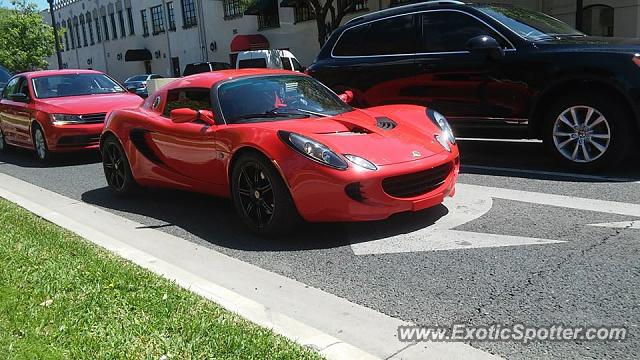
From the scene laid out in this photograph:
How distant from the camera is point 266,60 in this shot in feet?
67.3

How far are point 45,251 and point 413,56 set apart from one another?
195 inches

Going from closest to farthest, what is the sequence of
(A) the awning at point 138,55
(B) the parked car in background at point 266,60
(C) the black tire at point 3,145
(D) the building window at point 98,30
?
(C) the black tire at point 3,145, (B) the parked car in background at point 266,60, (A) the awning at point 138,55, (D) the building window at point 98,30

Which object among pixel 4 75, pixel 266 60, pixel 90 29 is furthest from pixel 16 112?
pixel 90 29

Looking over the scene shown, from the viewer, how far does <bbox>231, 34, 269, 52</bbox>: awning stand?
104ft

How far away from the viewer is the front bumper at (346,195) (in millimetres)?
4328

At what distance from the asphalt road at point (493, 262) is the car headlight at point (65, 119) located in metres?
3.90

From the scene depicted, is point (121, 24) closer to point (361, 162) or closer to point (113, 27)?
point (113, 27)

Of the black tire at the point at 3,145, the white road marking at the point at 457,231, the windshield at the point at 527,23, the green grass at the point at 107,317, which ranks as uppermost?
the windshield at the point at 527,23

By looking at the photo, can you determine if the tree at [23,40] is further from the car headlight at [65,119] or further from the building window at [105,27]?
the car headlight at [65,119]

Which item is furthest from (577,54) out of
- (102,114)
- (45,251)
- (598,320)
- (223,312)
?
(102,114)

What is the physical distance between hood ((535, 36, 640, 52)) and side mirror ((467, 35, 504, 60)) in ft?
1.39

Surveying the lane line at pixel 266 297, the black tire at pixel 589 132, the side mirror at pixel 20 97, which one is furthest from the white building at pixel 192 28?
the lane line at pixel 266 297

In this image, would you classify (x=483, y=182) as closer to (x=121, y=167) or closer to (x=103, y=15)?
(x=121, y=167)

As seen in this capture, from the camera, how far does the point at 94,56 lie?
55188 mm
